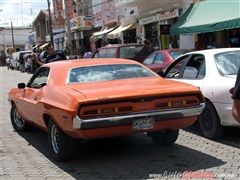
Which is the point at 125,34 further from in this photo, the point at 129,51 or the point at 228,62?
the point at 228,62

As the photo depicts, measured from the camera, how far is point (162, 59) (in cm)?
1372

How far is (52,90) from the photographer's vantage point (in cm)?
678

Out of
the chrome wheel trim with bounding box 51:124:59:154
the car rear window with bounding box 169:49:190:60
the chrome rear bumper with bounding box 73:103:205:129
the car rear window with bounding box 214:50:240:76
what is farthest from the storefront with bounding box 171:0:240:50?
the chrome wheel trim with bounding box 51:124:59:154

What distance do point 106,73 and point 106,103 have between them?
136 centimetres

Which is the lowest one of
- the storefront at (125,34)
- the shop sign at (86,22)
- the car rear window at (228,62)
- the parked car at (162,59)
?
the parked car at (162,59)

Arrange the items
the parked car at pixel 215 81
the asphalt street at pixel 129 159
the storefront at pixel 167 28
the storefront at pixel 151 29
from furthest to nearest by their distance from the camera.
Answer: the storefront at pixel 151 29, the storefront at pixel 167 28, the parked car at pixel 215 81, the asphalt street at pixel 129 159

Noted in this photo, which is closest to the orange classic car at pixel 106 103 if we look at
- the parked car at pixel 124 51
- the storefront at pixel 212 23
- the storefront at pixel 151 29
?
the parked car at pixel 124 51

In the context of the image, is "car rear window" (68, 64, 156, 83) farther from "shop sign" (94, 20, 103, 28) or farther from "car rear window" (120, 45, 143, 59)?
"shop sign" (94, 20, 103, 28)

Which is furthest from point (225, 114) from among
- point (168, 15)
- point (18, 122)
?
point (168, 15)

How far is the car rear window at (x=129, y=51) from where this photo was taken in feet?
54.6

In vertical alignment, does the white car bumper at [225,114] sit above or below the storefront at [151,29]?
below

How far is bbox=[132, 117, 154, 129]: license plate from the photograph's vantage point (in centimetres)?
601

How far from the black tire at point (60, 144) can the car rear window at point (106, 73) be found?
2.45ft

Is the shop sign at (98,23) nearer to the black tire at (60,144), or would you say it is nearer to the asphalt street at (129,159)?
the asphalt street at (129,159)
